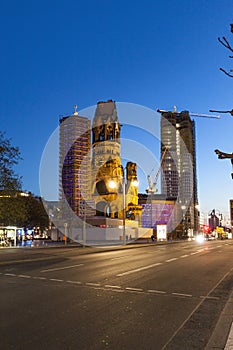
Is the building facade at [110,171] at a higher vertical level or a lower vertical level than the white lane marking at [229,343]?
higher

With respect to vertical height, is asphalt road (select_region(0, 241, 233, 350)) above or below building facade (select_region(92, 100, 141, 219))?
below

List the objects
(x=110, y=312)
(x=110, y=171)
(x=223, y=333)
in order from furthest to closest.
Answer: (x=110, y=171), (x=110, y=312), (x=223, y=333)

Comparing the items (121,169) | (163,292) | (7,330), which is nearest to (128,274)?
(163,292)

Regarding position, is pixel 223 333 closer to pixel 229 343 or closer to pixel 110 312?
pixel 229 343

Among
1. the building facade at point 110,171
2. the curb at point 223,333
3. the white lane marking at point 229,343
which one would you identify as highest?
the building facade at point 110,171

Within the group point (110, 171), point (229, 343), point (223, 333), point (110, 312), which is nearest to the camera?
point (229, 343)

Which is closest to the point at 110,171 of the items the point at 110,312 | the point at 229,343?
the point at 110,312

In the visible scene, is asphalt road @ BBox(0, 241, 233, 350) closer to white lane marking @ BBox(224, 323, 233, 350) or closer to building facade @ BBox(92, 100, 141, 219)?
white lane marking @ BBox(224, 323, 233, 350)

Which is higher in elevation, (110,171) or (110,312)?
(110,171)

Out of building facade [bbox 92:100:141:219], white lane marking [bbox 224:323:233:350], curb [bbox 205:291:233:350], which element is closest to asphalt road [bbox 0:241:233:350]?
curb [bbox 205:291:233:350]

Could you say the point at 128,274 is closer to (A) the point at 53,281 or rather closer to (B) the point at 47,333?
(A) the point at 53,281

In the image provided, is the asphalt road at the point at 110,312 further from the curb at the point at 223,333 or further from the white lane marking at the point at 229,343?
the white lane marking at the point at 229,343

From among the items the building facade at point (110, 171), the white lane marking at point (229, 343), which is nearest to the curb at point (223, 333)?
the white lane marking at point (229, 343)

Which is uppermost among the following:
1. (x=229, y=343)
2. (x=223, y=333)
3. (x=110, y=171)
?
(x=110, y=171)
